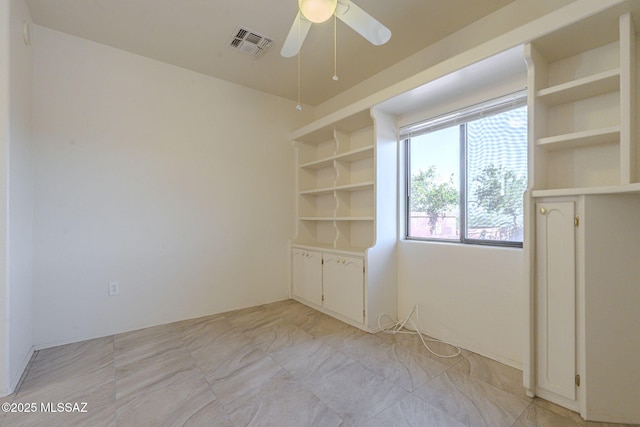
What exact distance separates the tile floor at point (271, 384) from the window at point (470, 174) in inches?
41.0

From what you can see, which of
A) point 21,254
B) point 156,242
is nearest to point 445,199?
point 156,242

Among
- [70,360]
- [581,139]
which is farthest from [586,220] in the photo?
[70,360]

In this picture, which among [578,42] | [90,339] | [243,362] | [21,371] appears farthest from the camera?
[90,339]

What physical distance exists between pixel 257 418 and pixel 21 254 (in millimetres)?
2066

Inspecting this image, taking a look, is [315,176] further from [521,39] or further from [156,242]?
[521,39]

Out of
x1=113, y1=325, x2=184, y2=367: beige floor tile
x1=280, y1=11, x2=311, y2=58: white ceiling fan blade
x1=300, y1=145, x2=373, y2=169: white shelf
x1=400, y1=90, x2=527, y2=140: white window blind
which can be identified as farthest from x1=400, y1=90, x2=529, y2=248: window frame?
x1=113, y1=325, x2=184, y2=367: beige floor tile

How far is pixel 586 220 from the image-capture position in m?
1.52

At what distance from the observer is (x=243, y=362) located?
213cm

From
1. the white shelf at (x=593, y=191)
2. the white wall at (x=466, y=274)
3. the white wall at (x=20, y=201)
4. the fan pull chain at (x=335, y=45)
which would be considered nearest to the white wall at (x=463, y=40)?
the white wall at (x=466, y=274)

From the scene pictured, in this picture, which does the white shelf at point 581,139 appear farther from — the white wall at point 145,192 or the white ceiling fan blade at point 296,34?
the white wall at point 145,192

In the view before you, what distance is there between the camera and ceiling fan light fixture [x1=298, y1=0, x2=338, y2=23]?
4.87 feet

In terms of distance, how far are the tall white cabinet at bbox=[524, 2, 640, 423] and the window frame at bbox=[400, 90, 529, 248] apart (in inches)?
12.2

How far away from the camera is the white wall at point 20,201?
1784 millimetres

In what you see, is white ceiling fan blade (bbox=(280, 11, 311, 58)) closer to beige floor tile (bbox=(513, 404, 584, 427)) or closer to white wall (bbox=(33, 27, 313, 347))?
white wall (bbox=(33, 27, 313, 347))
